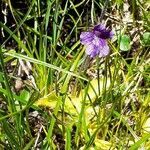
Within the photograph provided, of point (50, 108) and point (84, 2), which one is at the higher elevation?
point (84, 2)

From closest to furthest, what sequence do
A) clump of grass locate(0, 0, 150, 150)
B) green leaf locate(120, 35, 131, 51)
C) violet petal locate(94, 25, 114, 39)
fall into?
violet petal locate(94, 25, 114, 39)
clump of grass locate(0, 0, 150, 150)
green leaf locate(120, 35, 131, 51)

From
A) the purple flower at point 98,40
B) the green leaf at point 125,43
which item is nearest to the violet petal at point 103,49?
the purple flower at point 98,40

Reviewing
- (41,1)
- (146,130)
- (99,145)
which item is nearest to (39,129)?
(99,145)

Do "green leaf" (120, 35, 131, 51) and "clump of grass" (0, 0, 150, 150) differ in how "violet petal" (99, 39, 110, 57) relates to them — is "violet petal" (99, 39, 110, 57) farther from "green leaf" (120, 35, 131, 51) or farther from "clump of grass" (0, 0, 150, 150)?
"green leaf" (120, 35, 131, 51)

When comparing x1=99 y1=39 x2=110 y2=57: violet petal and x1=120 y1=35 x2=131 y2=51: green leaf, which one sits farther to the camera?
x1=120 y1=35 x2=131 y2=51: green leaf

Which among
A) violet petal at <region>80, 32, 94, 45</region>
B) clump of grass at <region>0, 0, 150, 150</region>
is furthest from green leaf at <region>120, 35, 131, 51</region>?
violet petal at <region>80, 32, 94, 45</region>

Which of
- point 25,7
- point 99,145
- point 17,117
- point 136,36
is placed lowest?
point 99,145

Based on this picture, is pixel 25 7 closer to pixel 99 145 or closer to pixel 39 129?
pixel 39 129
